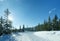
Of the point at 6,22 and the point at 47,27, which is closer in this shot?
the point at 6,22

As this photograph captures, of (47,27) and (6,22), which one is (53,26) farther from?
(6,22)

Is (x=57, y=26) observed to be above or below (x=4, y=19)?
below

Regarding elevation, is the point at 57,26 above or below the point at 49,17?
below

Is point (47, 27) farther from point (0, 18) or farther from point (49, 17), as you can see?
point (0, 18)

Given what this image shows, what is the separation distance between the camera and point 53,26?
53.8 meters

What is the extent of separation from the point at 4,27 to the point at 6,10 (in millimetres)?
8047

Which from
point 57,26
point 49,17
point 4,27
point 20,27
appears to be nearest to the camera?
point 4,27

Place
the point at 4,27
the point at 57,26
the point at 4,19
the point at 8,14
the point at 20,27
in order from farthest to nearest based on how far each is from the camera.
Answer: the point at 20,27 < the point at 57,26 < the point at 8,14 < the point at 4,19 < the point at 4,27

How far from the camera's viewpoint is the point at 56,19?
56.8 m

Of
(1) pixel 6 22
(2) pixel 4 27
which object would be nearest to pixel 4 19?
(1) pixel 6 22

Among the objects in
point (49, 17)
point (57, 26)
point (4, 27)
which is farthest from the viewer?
point (49, 17)

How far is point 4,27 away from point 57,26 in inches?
1276

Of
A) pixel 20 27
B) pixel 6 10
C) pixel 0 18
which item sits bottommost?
pixel 20 27

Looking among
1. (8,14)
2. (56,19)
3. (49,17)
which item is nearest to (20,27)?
(49,17)
